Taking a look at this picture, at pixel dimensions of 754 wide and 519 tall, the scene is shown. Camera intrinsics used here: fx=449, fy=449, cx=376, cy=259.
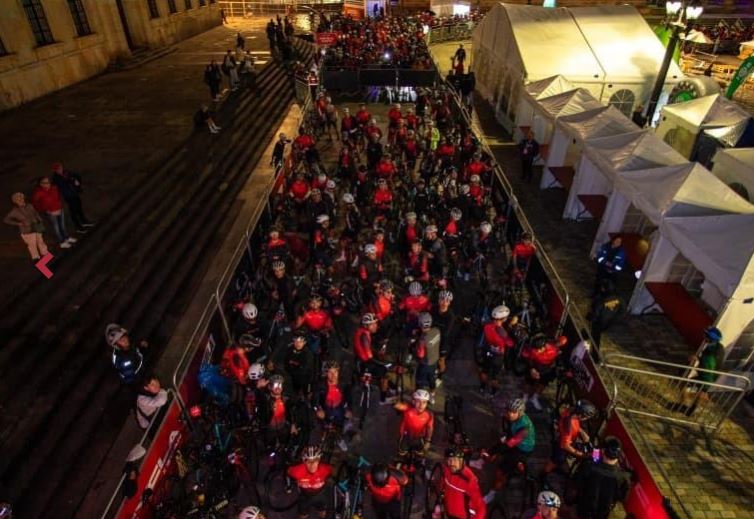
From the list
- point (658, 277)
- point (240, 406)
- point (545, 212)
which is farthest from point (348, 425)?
point (545, 212)

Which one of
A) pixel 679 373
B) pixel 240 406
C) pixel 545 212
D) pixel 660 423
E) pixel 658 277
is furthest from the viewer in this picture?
pixel 545 212

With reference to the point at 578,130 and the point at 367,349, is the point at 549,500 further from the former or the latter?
the point at 578,130

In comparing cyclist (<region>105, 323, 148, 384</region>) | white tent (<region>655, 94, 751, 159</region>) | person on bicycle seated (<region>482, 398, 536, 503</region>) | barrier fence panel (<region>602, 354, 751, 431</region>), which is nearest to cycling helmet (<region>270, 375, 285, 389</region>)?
cyclist (<region>105, 323, 148, 384</region>)

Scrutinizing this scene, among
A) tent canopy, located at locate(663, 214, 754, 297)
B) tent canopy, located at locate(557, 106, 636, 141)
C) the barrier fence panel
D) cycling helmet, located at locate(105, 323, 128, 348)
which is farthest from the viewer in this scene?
tent canopy, located at locate(557, 106, 636, 141)

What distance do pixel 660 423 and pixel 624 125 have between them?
870 cm

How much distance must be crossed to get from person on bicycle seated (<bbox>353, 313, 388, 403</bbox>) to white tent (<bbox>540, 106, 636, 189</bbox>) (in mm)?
9095

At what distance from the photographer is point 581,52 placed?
19906 mm

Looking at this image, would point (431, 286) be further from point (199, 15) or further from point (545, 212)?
point (199, 15)

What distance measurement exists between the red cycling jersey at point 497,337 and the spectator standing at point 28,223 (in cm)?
960

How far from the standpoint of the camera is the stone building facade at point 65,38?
19609 mm

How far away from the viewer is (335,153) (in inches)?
785

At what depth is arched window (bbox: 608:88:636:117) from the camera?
19.6 metres

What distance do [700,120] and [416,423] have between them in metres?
16.1

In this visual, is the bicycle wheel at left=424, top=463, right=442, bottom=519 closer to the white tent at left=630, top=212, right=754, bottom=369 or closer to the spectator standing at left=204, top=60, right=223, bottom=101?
the white tent at left=630, top=212, right=754, bottom=369
